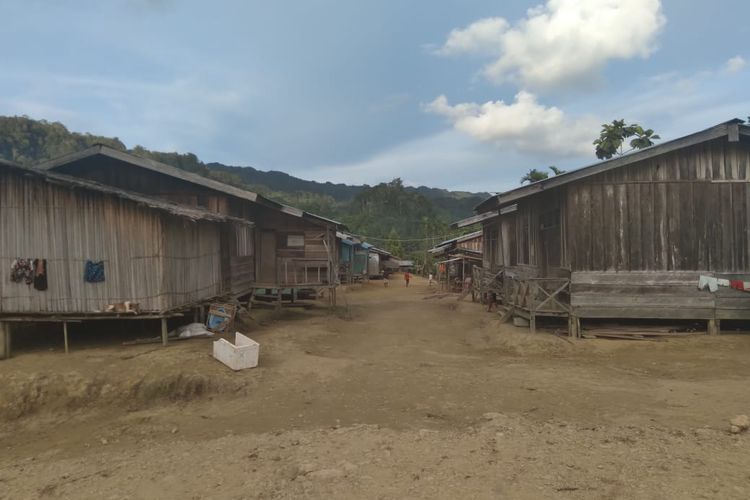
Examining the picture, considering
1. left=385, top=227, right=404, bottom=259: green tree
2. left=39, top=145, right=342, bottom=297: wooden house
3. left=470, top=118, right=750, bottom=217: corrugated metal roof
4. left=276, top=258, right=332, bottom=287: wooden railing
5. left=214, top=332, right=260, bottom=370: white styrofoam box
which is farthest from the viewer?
left=385, top=227, right=404, bottom=259: green tree

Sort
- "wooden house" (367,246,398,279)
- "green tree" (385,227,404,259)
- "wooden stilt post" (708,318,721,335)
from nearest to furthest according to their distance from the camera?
"wooden stilt post" (708,318,721,335), "wooden house" (367,246,398,279), "green tree" (385,227,404,259)

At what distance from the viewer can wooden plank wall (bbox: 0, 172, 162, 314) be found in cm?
999

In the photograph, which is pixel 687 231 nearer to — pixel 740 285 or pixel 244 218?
pixel 740 285

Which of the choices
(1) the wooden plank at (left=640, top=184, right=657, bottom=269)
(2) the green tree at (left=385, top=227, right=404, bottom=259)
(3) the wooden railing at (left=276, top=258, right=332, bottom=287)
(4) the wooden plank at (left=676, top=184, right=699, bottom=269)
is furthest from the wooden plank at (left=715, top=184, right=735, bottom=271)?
(2) the green tree at (left=385, top=227, right=404, bottom=259)

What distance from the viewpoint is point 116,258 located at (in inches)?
394

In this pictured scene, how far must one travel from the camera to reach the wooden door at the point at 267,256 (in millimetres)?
17031

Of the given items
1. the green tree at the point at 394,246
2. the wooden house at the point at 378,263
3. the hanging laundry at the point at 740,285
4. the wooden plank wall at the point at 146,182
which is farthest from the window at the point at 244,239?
the green tree at the point at 394,246

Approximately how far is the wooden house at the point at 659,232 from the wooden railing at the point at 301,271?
8.39m

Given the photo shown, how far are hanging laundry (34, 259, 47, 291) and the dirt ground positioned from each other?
1.47 metres

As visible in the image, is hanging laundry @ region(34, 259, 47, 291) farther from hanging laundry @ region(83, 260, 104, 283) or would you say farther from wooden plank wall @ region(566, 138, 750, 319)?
wooden plank wall @ region(566, 138, 750, 319)

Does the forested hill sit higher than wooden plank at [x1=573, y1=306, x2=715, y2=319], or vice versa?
the forested hill

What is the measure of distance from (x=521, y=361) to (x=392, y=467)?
5.81 metres

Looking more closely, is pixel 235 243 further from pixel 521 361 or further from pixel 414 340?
pixel 521 361

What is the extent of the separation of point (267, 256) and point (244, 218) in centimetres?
190
